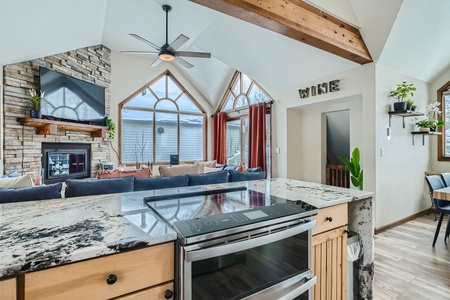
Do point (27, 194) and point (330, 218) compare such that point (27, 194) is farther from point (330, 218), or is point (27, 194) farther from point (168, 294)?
point (330, 218)

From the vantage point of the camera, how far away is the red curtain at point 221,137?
7086 mm

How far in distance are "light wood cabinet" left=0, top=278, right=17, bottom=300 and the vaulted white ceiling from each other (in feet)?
10.7

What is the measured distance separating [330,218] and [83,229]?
4.57 feet

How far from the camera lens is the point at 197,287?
934mm

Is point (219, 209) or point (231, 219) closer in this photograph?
point (231, 219)

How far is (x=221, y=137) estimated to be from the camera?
7152 millimetres

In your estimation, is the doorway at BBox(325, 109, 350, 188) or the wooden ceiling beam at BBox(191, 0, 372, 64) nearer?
the wooden ceiling beam at BBox(191, 0, 372, 64)

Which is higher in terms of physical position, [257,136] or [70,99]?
[70,99]

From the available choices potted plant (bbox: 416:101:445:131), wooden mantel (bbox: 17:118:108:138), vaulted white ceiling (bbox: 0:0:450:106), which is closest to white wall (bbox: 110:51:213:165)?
vaulted white ceiling (bbox: 0:0:450:106)

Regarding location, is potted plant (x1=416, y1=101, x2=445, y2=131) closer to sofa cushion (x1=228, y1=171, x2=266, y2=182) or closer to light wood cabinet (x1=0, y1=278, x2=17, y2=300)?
sofa cushion (x1=228, y1=171, x2=266, y2=182)

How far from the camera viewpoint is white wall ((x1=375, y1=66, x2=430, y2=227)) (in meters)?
3.46

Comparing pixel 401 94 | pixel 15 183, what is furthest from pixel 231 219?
pixel 401 94

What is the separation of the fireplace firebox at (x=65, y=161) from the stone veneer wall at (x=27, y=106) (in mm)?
99

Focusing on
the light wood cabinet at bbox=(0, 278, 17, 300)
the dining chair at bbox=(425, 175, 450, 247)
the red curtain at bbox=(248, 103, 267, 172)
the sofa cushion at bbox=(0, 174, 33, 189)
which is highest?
the red curtain at bbox=(248, 103, 267, 172)
